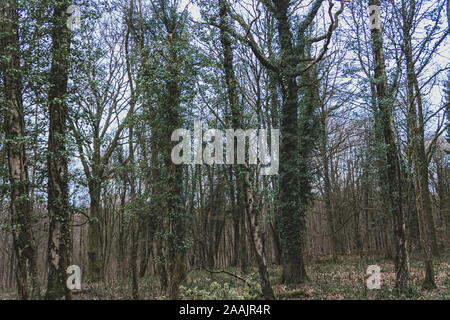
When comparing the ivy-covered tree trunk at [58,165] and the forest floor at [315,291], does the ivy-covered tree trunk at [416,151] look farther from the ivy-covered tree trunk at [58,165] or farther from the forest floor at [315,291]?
the ivy-covered tree trunk at [58,165]

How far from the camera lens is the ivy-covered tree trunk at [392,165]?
893cm

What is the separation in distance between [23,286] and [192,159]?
10.6 meters

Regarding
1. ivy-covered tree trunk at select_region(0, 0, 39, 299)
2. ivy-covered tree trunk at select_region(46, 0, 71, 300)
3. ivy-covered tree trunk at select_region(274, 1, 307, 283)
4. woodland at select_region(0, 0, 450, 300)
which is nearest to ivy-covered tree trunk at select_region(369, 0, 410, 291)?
woodland at select_region(0, 0, 450, 300)

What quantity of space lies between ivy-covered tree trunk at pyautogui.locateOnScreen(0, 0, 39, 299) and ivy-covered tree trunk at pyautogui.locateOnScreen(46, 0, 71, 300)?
1.56 ft

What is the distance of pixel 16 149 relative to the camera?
309 inches

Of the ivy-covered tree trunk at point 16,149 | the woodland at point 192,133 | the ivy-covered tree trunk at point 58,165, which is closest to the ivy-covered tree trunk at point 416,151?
the woodland at point 192,133

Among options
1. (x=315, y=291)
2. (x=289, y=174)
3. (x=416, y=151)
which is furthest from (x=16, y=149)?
(x=416, y=151)

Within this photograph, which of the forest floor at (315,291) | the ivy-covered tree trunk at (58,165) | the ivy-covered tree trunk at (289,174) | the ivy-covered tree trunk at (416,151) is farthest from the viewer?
the ivy-covered tree trunk at (289,174)

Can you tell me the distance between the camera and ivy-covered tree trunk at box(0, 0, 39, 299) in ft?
24.8

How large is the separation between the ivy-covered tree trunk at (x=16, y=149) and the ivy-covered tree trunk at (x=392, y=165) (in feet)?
30.0

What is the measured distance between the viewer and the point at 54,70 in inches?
347

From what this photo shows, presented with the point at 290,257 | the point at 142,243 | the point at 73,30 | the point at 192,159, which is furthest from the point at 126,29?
the point at 290,257

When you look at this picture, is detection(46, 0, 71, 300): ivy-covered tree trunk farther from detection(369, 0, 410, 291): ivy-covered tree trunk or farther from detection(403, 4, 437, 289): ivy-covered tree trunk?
detection(403, 4, 437, 289): ivy-covered tree trunk
